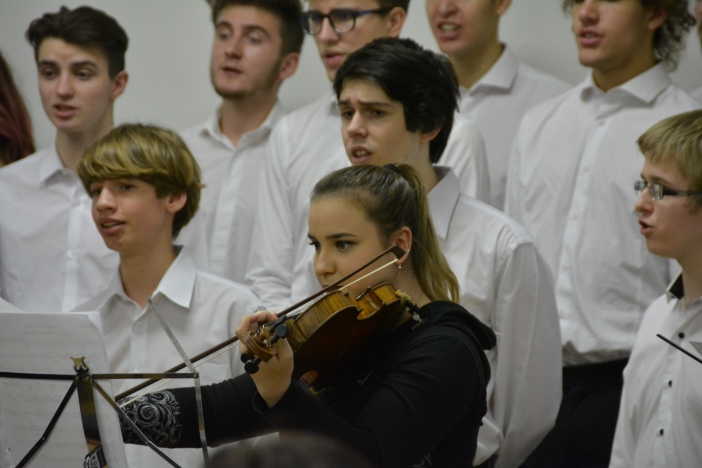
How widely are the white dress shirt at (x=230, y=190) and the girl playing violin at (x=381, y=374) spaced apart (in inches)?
53.9

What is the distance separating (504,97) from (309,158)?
29.7 inches

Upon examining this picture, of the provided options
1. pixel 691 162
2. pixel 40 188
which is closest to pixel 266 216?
pixel 40 188

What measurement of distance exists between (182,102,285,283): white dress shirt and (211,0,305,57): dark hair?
9.8 inches

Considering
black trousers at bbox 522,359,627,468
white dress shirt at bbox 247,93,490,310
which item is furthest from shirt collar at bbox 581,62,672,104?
black trousers at bbox 522,359,627,468

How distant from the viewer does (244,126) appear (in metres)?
3.42

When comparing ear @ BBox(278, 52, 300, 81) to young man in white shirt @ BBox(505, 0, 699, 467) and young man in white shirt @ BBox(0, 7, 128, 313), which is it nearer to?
young man in white shirt @ BBox(0, 7, 128, 313)

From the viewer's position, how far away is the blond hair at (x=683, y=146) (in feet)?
7.23

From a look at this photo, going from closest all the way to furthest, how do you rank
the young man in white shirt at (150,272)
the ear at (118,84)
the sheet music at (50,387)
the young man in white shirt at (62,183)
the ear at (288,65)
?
the sheet music at (50,387)
the young man in white shirt at (150,272)
the young man in white shirt at (62,183)
the ear at (118,84)
the ear at (288,65)

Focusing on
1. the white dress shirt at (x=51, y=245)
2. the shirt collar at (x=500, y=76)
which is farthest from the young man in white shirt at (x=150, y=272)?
the shirt collar at (x=500, y=76)

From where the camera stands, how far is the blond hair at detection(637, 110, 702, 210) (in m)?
2.21

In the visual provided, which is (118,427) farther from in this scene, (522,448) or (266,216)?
(266,216)

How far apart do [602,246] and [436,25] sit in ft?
3.25

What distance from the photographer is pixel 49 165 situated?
123 inches

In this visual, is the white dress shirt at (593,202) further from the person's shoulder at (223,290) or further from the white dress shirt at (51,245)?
the white dress shirt at (51,245)
